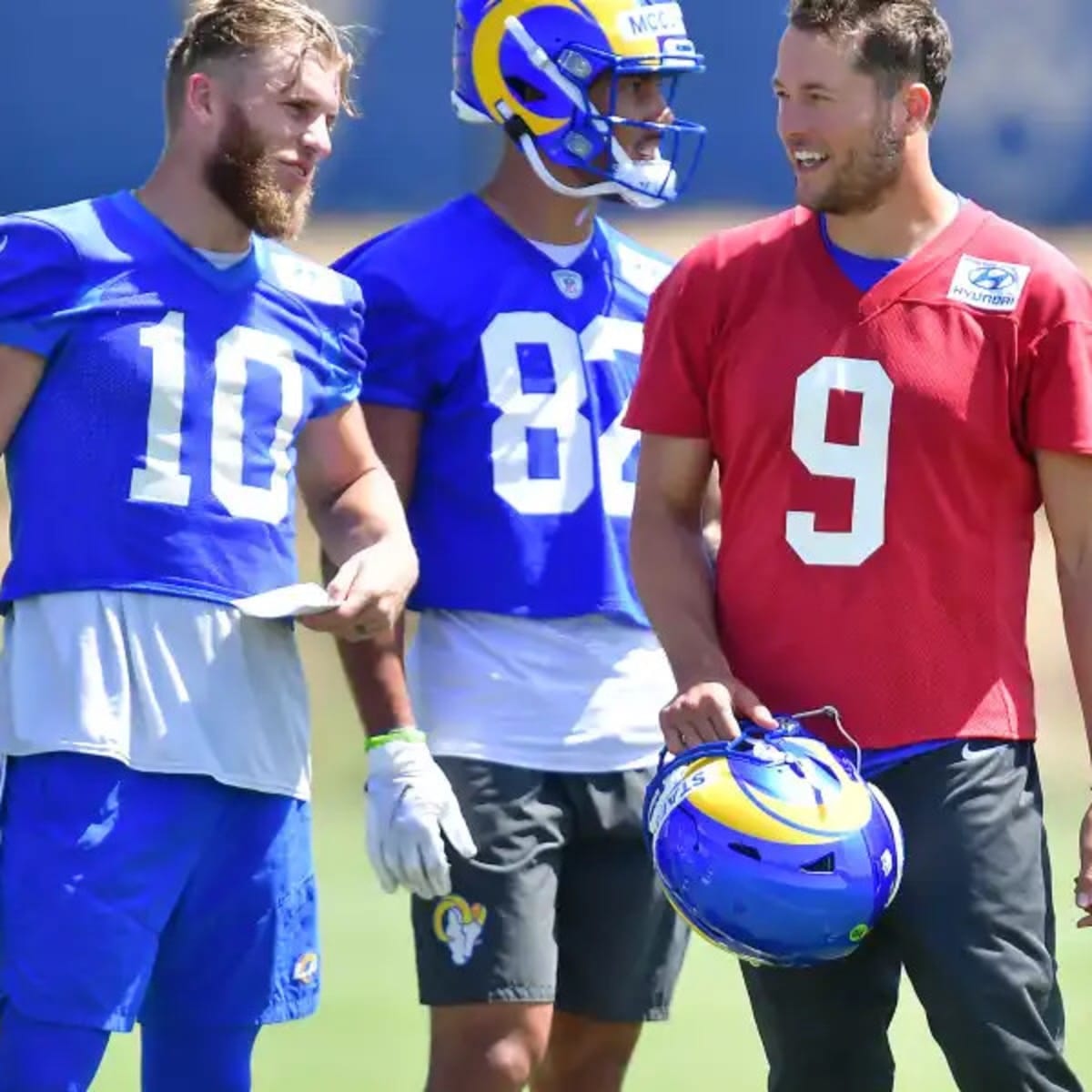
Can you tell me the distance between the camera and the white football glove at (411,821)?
3670 millimetres

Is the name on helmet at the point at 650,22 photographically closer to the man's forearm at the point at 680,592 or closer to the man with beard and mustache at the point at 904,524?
the man with beard and mustache at the point at 904,524

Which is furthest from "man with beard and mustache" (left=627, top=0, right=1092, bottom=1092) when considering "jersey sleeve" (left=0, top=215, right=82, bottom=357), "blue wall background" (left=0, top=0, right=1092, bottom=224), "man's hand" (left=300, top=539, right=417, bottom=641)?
"blue wall background" (left=0, top=0, right=1092, bottom=224)

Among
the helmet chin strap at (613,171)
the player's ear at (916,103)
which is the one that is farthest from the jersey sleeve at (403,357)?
the player's ear at (916,103)

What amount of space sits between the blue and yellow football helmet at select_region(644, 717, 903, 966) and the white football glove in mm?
451

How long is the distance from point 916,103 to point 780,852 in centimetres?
101

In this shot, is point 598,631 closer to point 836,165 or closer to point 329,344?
point 329,344

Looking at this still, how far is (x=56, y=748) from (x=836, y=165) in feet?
4.21

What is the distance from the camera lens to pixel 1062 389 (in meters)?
3.38

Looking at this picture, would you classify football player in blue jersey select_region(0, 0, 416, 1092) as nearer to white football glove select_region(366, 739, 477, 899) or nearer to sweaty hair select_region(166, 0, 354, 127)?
sweaty hair select_region(166, 0, 354, 127)

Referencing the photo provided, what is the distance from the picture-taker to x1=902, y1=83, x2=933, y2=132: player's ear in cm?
345

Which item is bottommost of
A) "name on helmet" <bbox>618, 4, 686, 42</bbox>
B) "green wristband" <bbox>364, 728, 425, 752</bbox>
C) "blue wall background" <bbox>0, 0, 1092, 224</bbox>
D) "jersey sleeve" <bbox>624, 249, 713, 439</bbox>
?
"blue wall background" <bbox>0, 0, 1092, 224</bbox>

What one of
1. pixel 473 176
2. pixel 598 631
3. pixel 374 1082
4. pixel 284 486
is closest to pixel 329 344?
pixel 284 486

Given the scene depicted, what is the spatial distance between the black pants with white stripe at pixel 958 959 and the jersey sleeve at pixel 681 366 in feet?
1.83

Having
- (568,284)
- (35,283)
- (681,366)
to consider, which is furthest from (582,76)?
(35,283)
